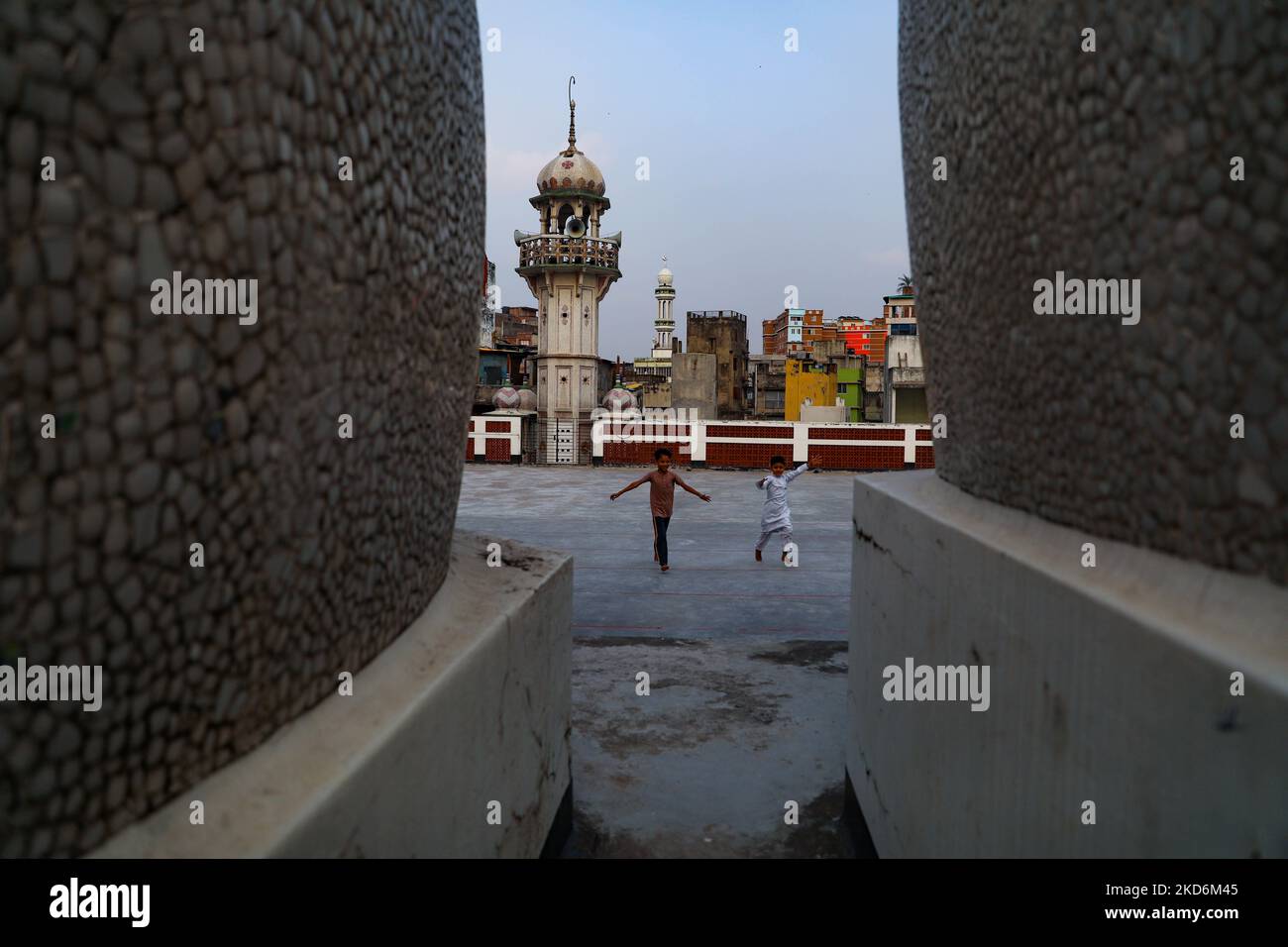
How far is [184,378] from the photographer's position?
5.08 feet

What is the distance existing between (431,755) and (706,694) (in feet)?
12.4

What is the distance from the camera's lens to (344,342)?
7.03 feet

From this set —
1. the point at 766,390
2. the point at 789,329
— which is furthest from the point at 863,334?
the point at 766,390

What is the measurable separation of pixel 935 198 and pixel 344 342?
99.0 inches

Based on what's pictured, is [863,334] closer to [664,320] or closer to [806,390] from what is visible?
[664,320]

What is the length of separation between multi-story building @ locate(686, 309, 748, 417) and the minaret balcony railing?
15638 millimetres

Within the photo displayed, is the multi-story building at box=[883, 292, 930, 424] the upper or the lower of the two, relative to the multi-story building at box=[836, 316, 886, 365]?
lower

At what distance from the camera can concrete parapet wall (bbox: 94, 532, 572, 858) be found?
163 centimetres

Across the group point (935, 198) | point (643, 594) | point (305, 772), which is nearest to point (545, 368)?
point (643, 594)

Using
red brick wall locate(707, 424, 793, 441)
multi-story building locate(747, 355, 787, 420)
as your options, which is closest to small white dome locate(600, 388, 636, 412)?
red brick wall locate(707, 424, 793, 441)
